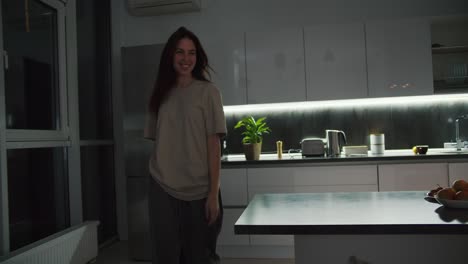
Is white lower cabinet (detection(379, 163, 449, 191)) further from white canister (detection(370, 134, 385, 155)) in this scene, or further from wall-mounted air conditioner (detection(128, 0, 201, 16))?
wall-mounted air conditioner (detection(128, 0, 201, 16))

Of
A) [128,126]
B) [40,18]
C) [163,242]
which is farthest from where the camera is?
[128,126]

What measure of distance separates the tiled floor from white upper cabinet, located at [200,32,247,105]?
4.67 feet

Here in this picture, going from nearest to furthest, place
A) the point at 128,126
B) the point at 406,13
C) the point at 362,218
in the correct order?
the point at 362,218, the point at 128,126, the point at 406,13

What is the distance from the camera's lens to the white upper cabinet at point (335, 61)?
357 centimetres

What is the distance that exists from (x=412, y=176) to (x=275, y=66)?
59.5 inches

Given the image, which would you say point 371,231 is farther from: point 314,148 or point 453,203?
point 314,148

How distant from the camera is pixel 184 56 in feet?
5.09

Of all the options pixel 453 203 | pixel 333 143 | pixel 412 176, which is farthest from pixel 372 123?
pixel 453 203

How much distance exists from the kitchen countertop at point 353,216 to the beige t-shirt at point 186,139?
241 millimetres

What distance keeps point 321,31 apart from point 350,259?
270cm

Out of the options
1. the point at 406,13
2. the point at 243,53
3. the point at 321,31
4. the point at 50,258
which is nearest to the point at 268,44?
the point at 243,53

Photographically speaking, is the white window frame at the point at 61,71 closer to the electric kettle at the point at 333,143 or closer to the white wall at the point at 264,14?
the white wall at the point at 264,14

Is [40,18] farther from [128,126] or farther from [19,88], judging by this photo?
[128,126]

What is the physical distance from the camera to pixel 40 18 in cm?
312
